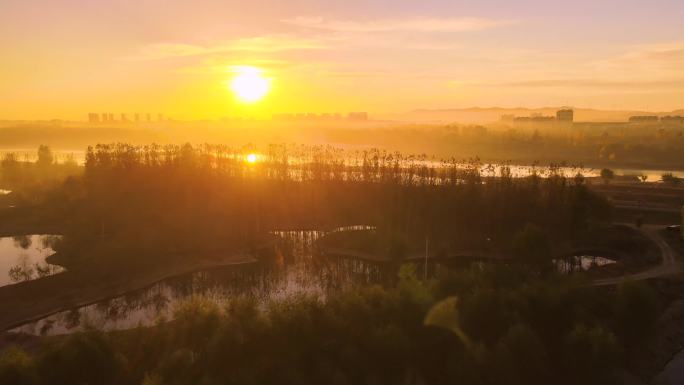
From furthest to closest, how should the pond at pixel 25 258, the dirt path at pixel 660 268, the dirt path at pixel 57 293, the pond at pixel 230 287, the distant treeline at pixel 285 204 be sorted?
the distant treeline at pixel 285 204, the pond at pixel 25 258, the dirt path at pixel 660 268, the dirt path at pixel 57 293, the pond at pixel 230 287

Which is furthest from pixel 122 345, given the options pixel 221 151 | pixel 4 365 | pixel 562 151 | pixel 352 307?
pixel 562 151

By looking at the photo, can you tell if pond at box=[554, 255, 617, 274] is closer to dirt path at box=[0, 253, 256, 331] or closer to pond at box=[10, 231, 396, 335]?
pond at box=[10, 231, 396, 335]

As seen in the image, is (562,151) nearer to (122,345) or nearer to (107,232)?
(107,232)

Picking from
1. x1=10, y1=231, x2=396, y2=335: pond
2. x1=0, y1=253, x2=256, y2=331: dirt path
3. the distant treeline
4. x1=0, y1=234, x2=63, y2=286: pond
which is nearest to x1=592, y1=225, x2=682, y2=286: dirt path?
the distant treeline

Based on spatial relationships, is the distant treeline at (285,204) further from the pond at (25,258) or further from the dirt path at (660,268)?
the dirt path at (660,268)

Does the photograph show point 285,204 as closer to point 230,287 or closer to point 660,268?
point 230,287

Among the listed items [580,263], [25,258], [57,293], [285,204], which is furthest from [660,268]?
[25,258]

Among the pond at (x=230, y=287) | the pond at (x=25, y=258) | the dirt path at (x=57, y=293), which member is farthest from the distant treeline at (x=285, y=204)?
the dirt path at (x=57, y=293)
